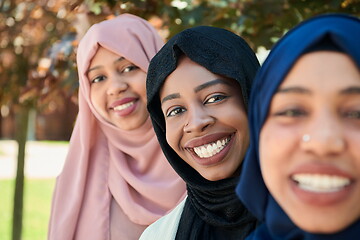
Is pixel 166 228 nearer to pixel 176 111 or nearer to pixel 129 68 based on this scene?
pixel 176 111

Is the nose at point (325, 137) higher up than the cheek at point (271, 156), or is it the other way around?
the nose at point (325, 137)

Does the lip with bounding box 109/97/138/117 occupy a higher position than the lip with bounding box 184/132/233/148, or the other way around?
the lip with bounding box 184/132/233/148

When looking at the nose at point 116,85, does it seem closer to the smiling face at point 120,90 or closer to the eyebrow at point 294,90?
the smiling face at point 120,90

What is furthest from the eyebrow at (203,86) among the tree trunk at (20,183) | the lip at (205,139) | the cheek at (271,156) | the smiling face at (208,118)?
the tree trunk at (20,183)

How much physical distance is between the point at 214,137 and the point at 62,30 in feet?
8.94

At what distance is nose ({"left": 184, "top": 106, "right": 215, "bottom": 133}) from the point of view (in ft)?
7.39

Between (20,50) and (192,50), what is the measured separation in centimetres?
322

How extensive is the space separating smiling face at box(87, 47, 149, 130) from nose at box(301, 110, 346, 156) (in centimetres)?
169

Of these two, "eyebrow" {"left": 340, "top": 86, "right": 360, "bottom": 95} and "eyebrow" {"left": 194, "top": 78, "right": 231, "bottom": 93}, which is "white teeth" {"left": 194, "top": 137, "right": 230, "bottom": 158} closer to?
"eyebrow" {"left": 194, "top": 78, "right": 231, "bottom": 93}

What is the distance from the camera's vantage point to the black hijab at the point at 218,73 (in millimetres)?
2234

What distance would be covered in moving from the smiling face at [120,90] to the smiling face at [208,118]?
766 mm

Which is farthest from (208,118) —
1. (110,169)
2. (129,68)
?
(110,169)

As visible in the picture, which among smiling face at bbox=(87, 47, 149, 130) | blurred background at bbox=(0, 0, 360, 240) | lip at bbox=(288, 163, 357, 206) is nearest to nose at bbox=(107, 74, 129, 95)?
smiling face at bbox=(87, 47, 149, 130)

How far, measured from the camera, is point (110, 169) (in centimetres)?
327
